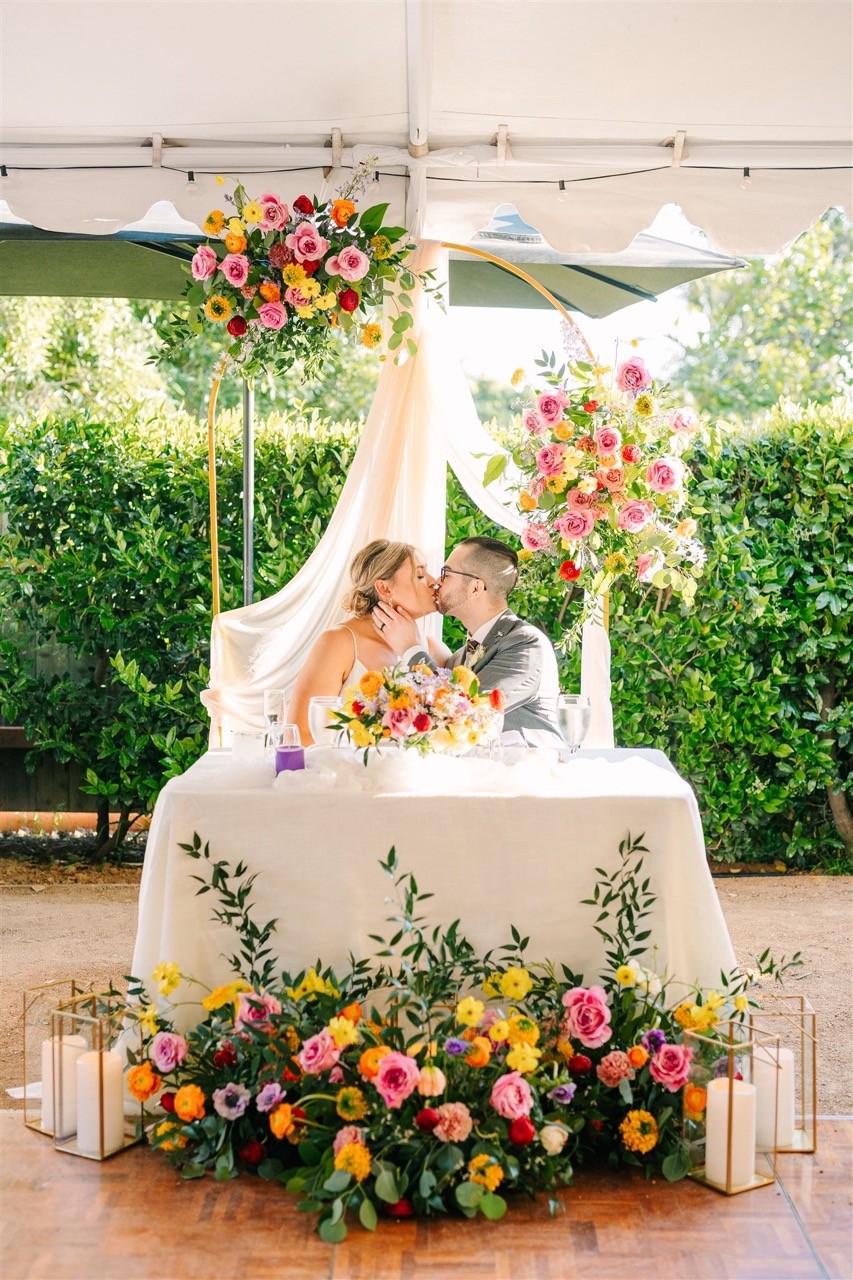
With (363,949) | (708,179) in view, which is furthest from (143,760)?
(708,179)

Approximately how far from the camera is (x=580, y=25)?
110 inches

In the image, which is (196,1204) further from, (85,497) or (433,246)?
(85,497)

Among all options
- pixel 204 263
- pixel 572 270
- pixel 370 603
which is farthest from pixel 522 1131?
pixel 572 270

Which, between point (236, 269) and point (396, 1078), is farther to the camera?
point (236, 269)

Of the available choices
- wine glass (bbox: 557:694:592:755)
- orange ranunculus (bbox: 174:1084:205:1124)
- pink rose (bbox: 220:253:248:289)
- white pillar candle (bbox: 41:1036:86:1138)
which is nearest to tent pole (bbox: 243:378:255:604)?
pink rose (bbox: 220:253:248:289)

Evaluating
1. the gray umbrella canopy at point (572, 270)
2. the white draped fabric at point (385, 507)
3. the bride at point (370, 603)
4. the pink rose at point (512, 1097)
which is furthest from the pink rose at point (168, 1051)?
the gray umbrella canopy at point (572, 270)

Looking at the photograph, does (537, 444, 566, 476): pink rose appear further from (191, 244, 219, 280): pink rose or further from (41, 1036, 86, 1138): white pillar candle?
(41, 1036, 86, 1138): white pillar candle

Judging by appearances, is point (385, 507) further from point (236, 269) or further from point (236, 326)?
point (236, 269)

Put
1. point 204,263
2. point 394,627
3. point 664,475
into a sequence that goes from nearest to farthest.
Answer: point 664,475
point 204,263
point 394,627

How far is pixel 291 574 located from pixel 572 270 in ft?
5.46

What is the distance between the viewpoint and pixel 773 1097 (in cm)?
258

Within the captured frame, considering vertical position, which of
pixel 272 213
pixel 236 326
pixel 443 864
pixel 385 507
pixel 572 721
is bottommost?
pixel 443 864

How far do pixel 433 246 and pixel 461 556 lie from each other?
0.99m

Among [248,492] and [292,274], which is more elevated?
[292,274]
